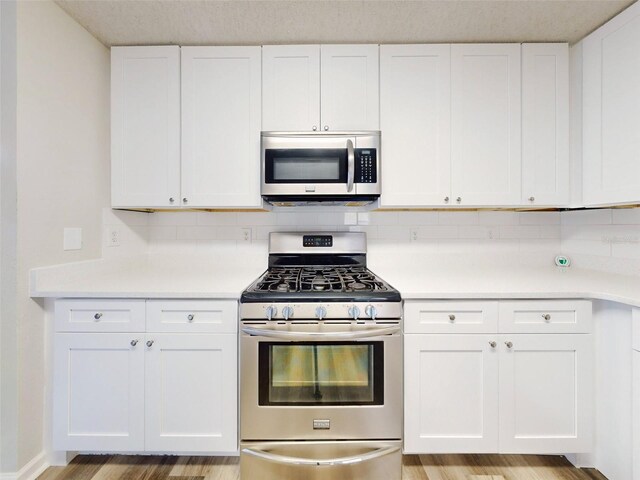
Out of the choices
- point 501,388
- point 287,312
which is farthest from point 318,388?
point 501,388

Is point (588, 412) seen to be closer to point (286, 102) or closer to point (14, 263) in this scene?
point (286, 102)

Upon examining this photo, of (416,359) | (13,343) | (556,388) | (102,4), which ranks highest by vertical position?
(102,4)

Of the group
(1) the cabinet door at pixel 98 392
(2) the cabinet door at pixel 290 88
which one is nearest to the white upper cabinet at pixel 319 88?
(2) the cabinet door at pixel 290 88

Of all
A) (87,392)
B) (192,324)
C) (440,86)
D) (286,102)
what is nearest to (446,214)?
(440,86)

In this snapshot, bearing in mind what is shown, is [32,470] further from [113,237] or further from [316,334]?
[316,334]

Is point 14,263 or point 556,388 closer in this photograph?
point 14,263

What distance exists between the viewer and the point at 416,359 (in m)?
1.58

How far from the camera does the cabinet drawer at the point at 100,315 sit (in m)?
1.57

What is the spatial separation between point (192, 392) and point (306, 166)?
51.1 inches

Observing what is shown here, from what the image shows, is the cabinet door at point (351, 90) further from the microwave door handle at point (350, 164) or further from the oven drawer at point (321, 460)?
the oven drawer at point (321, 460)

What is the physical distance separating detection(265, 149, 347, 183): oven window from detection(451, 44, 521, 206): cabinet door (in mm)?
690

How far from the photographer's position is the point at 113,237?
6.75ft

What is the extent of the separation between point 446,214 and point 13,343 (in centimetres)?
245

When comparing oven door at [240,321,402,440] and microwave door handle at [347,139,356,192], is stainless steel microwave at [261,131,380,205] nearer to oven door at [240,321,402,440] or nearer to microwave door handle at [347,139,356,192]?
microwave door handle at [347,139,356,192]
